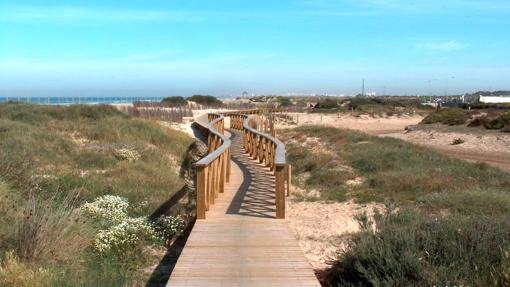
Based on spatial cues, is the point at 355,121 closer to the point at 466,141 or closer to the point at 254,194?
the point at 466,141

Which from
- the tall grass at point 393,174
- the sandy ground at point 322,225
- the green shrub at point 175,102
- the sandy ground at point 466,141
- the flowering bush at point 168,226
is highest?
the green shrub at point 175,102

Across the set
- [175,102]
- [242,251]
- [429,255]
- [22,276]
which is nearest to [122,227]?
[242,251]

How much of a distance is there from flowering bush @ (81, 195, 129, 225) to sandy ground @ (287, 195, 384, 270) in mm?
3350

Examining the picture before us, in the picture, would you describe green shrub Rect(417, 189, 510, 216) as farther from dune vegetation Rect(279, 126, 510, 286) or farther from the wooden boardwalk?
the wooden boardwalk

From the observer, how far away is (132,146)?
70.6 feet

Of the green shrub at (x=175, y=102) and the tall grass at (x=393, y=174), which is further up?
the green shrub at (x=175, y=102)

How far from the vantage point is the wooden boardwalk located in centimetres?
600

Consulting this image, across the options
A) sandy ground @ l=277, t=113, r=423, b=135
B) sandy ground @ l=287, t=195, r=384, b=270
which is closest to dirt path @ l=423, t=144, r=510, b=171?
sandy ground @ l=287, t=195, r=384, b=270

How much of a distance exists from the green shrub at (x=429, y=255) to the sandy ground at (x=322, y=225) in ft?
6.43

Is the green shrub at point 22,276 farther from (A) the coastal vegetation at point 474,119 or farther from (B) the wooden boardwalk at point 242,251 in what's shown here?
(A) the coastal vegetation at point 474,119

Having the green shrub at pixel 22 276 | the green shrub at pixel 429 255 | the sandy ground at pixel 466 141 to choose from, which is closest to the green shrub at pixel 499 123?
the sandy ground at pixel 466 141

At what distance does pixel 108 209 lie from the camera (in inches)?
445

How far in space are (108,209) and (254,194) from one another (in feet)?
9.31

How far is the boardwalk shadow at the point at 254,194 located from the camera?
962 cm
